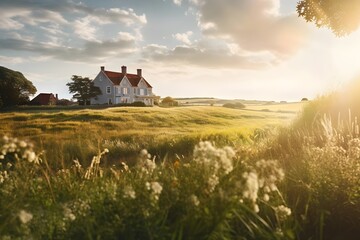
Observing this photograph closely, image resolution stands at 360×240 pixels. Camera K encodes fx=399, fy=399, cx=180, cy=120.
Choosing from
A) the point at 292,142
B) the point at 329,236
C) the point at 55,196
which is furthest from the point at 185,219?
the point at 292,142

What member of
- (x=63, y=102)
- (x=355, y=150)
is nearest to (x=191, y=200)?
(x=355, y=150)

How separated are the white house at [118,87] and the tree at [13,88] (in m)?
13.0

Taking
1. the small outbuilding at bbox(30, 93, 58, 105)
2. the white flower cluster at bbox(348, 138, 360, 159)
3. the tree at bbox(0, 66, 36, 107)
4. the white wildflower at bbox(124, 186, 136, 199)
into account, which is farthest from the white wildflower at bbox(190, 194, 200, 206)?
the small outbuilding at bbox(30, 93, 58, 105)

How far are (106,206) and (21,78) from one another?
8311 cm

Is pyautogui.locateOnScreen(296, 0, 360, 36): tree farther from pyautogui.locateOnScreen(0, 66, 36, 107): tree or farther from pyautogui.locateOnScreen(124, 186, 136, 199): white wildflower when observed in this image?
pyautogui.locateOnScreen(0, 66, 36, 107): tree

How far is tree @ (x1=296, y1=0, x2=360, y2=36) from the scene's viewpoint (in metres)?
21.2

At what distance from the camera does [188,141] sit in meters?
18.6

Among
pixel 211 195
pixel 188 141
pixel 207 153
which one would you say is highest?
pixel 207 153

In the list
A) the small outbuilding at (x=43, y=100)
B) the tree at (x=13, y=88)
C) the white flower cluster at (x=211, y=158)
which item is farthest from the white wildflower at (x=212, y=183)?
the small outbuilding at (x=43, y=100)

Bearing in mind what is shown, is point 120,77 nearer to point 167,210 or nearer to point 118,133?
Answer: point 118,133

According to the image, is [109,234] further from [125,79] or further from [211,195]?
[125,79]

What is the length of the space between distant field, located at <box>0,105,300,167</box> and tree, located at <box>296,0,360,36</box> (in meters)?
6.48

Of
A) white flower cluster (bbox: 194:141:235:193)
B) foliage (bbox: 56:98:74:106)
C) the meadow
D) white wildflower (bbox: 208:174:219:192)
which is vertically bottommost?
foliage (bbox: 56:98:74:106)

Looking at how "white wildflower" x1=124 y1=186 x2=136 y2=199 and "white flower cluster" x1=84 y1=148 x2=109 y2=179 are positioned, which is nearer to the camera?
"white wildflower" x1=124 y1=186 x2=136 y2=199
